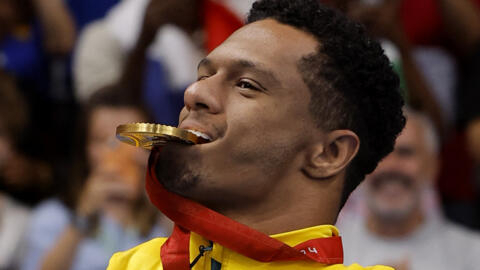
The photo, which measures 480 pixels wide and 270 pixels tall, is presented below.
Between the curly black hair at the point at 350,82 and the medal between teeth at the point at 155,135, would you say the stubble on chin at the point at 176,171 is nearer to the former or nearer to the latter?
the medal between teeth at the point at 155,135

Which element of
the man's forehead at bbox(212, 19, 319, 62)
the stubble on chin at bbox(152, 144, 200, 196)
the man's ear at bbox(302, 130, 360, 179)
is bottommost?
the stubble on chin at bbox(152, 144, 200, 196)

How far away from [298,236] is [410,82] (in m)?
1.79

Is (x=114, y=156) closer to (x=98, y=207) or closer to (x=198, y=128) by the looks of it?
(x=98, y=207)

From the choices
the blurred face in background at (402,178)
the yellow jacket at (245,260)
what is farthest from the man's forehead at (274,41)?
the blurred face in background at (402,178)

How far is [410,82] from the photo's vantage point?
338 centimetres

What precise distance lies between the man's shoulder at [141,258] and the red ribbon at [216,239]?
0.18 ft

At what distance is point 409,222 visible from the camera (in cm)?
329

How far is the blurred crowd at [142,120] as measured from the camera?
10.8 ft

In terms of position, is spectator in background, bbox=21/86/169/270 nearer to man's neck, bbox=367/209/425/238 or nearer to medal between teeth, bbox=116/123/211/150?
man's neck, bbox=367/209/425/238

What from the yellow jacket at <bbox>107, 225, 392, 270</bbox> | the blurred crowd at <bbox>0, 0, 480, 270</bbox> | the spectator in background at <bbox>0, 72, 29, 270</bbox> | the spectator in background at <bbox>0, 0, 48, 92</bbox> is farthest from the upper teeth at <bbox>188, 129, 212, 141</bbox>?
the spectator in background at <bbox>0, 0, 48, 92</bbox>

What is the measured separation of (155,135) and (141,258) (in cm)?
32

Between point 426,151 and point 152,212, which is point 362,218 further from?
point 152,212

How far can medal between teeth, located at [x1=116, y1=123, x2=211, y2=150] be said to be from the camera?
1648mm

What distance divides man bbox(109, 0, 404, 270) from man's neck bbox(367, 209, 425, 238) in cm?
142
